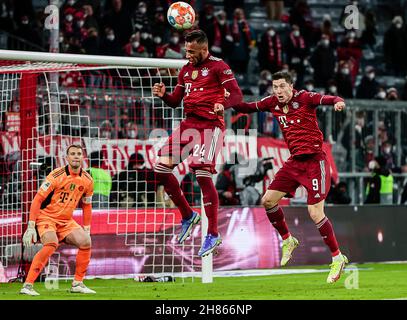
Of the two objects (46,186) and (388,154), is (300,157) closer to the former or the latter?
(46,186)

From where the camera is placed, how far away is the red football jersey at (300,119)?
13.4m

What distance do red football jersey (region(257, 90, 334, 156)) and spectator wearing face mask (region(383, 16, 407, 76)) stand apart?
14.2 meters

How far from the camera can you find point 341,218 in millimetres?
19094

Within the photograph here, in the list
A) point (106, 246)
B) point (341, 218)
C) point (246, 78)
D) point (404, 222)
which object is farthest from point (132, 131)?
point (246, 78)

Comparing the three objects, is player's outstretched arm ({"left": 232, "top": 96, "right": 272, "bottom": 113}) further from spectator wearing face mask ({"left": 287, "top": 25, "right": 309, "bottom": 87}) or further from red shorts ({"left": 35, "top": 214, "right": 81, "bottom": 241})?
spectator wearing face mask ({"left": 287, "top": 25, "right": 309, "bottom": 87})

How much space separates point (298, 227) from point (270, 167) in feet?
4.05

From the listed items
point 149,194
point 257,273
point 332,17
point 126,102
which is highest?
point 332,17

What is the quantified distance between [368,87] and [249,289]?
39.6 ft

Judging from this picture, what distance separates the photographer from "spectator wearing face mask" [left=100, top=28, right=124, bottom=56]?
73.3 feet

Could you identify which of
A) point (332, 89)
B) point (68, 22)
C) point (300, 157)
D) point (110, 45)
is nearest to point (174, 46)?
point (110, 45)

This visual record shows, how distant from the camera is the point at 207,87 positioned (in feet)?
40.7

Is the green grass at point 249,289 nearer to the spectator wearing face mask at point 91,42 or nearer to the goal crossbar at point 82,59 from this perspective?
the goal crossbar at point 82,59

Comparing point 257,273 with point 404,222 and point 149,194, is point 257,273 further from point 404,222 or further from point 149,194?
point 404,222

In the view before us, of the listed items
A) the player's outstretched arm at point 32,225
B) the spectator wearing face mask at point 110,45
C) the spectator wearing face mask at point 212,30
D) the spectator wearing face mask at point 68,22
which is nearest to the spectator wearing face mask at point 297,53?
the spectator wearing face mask at point 212,30
